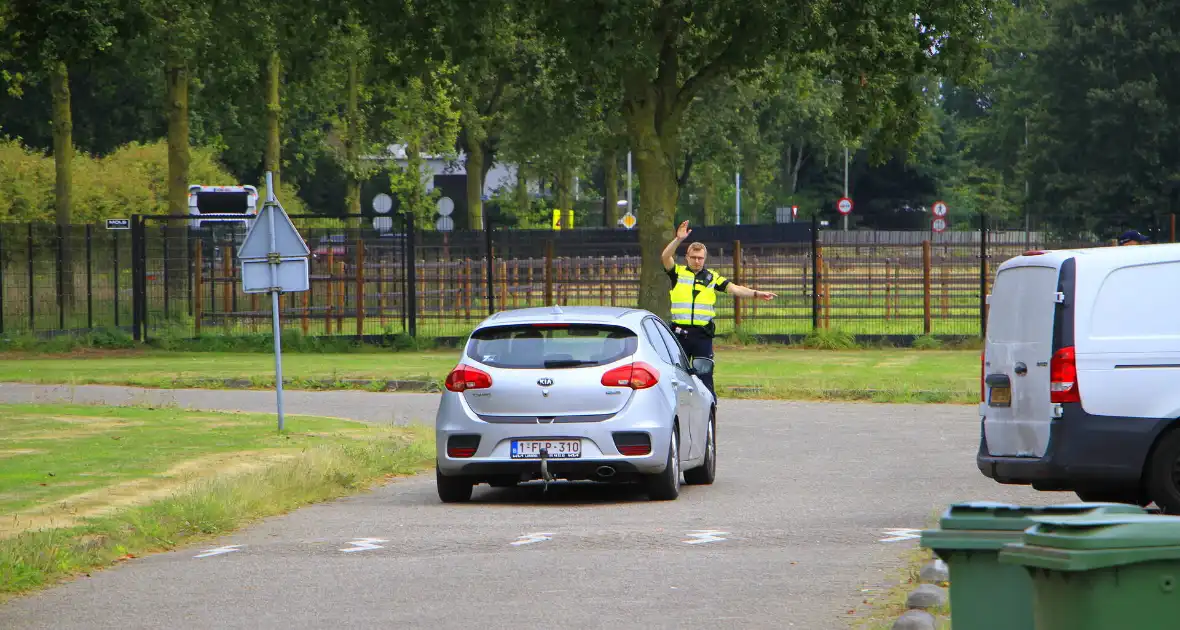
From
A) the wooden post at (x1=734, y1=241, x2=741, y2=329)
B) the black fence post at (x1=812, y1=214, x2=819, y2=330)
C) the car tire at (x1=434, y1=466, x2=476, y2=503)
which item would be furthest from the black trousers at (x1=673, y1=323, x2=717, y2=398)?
the wooden post at (x1=734, y1=241, x2=741, y2=329)

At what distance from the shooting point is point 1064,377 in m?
11.6

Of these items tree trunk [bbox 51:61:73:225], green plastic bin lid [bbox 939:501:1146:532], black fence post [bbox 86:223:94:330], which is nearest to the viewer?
green plastic bin lid [bbox 939:501:1146:532]

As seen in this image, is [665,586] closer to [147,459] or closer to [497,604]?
[497,604]

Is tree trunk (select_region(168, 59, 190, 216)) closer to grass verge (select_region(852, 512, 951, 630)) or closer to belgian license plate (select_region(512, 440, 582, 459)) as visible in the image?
belgian license plate (select_region(512, 440, 582, 459))

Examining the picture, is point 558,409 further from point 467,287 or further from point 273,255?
point 467,287

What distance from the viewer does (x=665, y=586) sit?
9.26 m

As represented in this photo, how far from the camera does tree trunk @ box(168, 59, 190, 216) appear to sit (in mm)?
41000

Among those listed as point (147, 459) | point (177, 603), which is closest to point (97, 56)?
point (147, 459)

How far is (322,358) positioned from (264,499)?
19.4 metres

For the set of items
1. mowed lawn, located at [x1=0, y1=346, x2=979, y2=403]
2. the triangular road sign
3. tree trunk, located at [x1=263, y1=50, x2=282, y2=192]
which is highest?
tree trunk, located at [x1=263, y1=50, x2=282, y2=192]

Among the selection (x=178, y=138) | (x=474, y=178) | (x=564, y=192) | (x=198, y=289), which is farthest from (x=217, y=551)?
(x=564, y=192)

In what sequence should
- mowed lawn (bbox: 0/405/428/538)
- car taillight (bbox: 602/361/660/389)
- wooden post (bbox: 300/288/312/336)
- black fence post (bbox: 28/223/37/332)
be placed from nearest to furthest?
mowed lawn (bbox: 0/405/428/538)
car taillight (bbox: 602/361/660/389)
wooden post (bbox: 300/288/312/336)
black fence post (bbox: 28/223/37/332)

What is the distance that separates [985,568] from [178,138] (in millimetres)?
37724

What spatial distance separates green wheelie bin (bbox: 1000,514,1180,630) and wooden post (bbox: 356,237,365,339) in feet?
99.7
